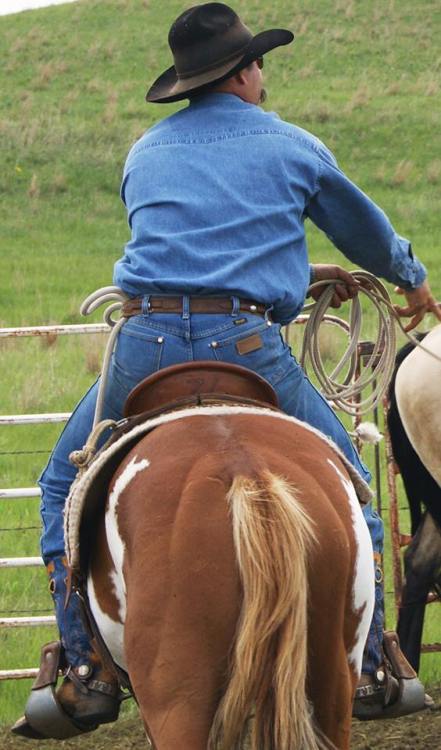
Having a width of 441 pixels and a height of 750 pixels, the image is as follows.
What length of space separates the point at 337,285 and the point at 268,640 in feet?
6.40

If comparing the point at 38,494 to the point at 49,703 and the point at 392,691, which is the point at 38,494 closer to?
the point at 49,703

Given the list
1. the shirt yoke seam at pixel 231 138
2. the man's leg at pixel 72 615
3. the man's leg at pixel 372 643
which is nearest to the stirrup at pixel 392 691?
the man's leg at pixel 372 643

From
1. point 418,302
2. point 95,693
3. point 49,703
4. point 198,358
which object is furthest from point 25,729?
point 418,302

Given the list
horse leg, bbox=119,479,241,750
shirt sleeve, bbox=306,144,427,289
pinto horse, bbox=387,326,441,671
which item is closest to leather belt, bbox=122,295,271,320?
shirt sleeve, bbox=306,144,427,289

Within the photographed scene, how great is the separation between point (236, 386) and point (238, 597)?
85 cm

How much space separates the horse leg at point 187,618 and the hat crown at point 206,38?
1.60 meters

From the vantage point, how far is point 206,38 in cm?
425

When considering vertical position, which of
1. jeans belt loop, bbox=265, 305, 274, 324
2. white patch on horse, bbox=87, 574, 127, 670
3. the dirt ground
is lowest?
the dirt ground

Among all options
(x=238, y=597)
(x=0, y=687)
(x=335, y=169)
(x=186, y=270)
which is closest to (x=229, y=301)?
(x=186, y=270)

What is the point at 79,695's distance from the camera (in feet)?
13.8

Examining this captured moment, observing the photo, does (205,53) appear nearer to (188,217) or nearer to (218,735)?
(188,217)

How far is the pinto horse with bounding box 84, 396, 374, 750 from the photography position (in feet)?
10.2

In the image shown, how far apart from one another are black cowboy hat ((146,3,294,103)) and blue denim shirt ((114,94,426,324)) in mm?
79

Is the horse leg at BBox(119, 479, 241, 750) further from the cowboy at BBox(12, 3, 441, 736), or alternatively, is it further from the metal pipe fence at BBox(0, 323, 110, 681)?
the metal pipe fence at BBox(0, 323, 110, 681)
